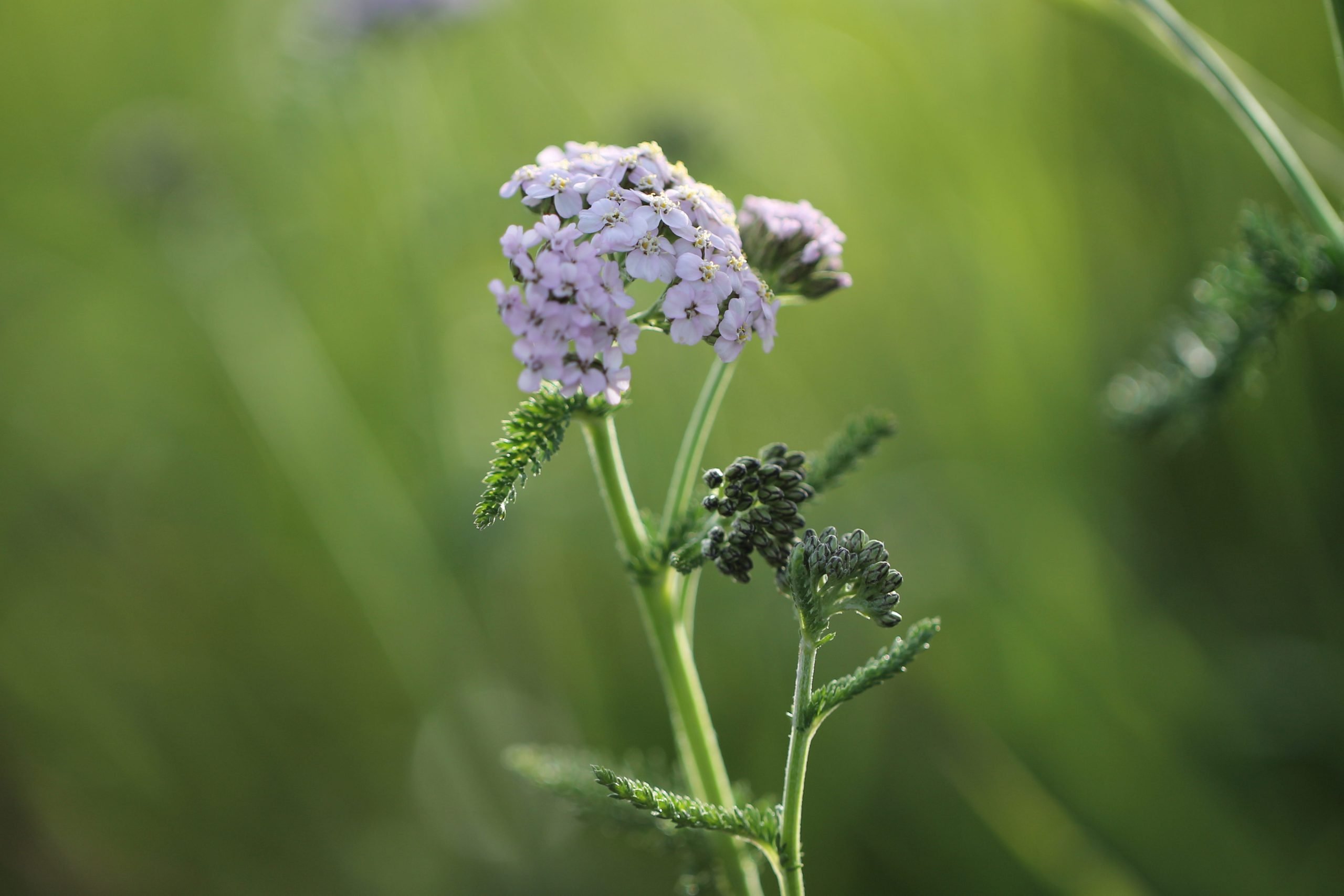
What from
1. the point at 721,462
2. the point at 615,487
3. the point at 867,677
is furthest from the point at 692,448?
the point at 721,462

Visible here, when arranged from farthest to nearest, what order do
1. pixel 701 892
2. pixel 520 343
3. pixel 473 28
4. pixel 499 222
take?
pixel 499 222 → pixel 473 28 → pixel 701 892 → pixel 520 343

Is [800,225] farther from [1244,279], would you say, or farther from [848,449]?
[1244,279]

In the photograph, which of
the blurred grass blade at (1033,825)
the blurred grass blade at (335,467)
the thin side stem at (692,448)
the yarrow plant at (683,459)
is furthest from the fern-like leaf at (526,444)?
the blurred grass blade at (335,467)

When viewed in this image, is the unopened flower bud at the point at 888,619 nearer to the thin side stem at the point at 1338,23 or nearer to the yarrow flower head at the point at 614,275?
the yarrow flower head at the point at 614,275

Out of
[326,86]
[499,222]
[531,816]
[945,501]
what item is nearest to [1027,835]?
[945,501]

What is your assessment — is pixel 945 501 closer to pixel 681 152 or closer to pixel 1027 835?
pixel 1027 835

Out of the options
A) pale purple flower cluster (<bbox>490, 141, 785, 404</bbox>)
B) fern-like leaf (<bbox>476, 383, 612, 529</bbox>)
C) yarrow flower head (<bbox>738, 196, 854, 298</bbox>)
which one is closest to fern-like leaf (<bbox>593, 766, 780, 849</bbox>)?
fern-like leaf (<bbox>476, 383, 612, 529</bbox>)
